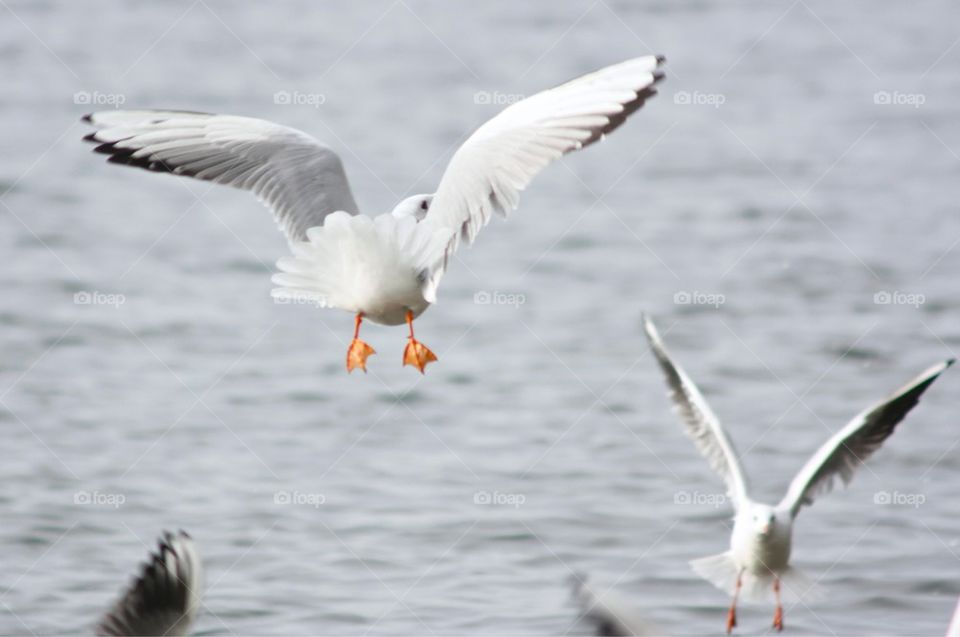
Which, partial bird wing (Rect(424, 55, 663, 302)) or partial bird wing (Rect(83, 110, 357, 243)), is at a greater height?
partial bird wing (Rect(83, 110, 357, 243))

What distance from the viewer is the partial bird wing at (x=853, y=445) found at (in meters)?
7.57

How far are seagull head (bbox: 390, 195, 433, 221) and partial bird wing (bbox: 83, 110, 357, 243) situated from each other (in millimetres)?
333

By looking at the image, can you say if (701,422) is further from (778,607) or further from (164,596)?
(164,596)

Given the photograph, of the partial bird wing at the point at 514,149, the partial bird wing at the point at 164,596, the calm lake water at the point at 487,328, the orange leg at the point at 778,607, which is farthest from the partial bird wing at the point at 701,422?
the partial bird wing at the point at 164,596

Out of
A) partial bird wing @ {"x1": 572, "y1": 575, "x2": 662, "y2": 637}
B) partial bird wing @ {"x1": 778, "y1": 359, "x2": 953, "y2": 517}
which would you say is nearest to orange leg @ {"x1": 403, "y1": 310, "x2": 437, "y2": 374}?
partial bird wing @ {"x1": 572, "y1": 575, "x2": 662, "y2": 637}

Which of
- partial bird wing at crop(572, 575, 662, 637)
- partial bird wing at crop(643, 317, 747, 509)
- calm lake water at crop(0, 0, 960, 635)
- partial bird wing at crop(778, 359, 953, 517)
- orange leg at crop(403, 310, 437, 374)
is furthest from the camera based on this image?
calm lake water at crop(0, 0, 960, 635)

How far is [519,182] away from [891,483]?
18.7 feet

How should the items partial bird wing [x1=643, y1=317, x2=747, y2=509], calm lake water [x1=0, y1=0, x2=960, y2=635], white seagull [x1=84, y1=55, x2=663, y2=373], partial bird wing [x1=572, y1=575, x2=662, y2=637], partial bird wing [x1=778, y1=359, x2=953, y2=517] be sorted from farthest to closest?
calm lake water [x1=0, y1=0, x2=960, y2=635], partial bird wing [x1=643, y1=317, x2=747, y2=509], partial bird wing [x1=778, y1=359, x2=953, y2=517], partial bird wing [x1=572, y1=575, x2=662, y2=637], white seagull [x1=84, y1=55, x2=663, y2=373]

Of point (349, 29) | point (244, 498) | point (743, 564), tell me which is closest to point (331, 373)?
point (244, 498)

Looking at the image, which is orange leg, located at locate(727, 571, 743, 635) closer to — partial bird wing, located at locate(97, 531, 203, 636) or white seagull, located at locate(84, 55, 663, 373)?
white seagull, located at locate(84, 55, 663, 373)

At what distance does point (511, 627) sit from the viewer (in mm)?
8812

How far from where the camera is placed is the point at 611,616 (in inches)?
278

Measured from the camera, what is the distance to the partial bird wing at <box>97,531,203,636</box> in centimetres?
602

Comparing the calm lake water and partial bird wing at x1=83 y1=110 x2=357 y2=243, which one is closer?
partial bird wing at x1=83 y1=110 x2=357 y2=243
